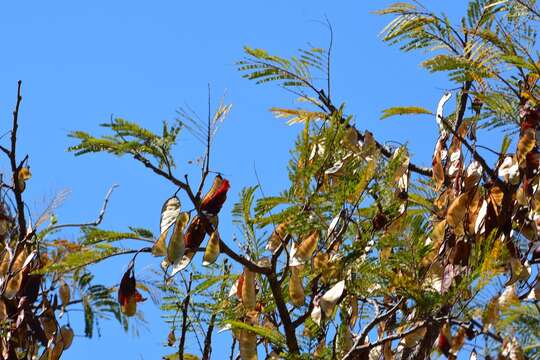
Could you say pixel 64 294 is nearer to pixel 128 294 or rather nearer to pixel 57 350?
pixel 57 350

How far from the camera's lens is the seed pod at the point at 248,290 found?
9.60ft

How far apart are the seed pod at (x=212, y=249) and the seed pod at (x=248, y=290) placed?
145 millimetres

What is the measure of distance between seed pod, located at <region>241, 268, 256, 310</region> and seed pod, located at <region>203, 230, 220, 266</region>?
145 mm

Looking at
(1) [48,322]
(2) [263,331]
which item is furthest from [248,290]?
(1) [48,322]

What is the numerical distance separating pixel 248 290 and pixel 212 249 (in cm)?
19

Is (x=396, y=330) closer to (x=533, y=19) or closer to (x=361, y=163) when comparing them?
(x=361, y=163)

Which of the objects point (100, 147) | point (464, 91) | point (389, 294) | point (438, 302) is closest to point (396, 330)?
point (389, 294)

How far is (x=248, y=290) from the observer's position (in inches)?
116

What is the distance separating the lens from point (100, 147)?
2.81m

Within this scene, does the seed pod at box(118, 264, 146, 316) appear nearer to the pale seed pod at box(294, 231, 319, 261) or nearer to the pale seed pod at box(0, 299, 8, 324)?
the pale seed pod at box(294, 231, 319, 261)

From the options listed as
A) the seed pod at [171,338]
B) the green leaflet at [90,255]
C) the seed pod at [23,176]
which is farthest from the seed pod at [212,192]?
the seed pod at [23,176]

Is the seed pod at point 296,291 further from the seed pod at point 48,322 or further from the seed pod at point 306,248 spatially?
the seed pod at point 48,322

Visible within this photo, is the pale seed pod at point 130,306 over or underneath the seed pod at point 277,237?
underneath

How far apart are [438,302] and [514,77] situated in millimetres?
824
